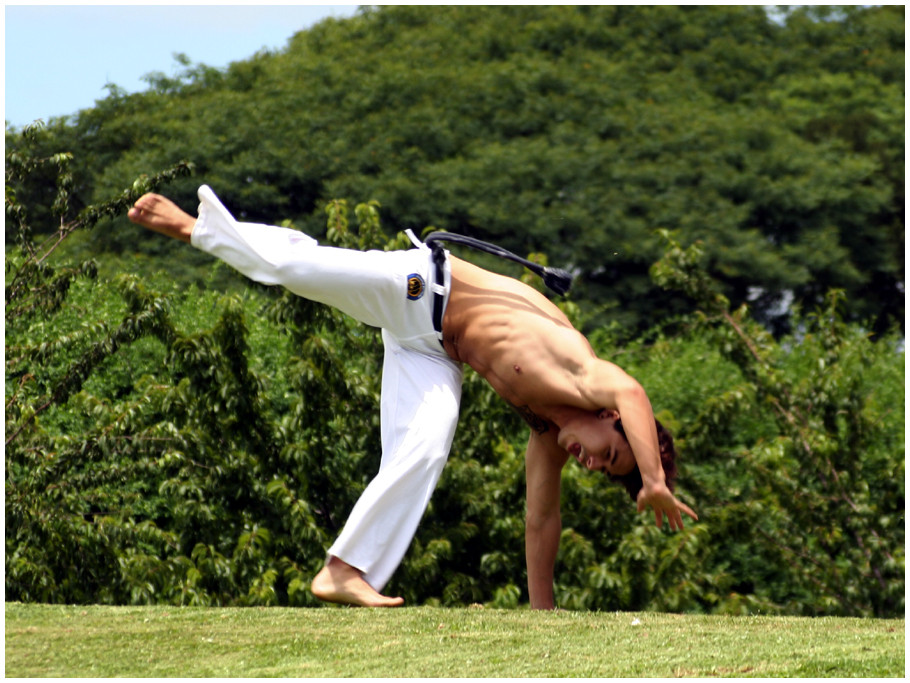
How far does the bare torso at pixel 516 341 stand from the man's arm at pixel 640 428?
10 centimetres

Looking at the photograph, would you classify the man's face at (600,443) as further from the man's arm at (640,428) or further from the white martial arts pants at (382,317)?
the white martial arts pants at (382,317)

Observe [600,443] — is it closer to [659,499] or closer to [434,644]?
[659,499]

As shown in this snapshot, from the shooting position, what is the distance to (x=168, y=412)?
7.56m

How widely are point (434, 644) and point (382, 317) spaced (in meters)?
1.40

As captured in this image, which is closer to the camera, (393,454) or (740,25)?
(393,454)

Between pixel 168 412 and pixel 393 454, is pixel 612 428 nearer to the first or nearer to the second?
pixel 393 454

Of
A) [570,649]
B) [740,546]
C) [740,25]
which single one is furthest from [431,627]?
[740,25]

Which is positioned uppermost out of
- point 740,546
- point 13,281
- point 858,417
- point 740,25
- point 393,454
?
point 740,25

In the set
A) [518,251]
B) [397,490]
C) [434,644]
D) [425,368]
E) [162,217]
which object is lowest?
[518,251]

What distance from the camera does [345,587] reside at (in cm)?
496

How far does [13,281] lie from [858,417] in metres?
5.48

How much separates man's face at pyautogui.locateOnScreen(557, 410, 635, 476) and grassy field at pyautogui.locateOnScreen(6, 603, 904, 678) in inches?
→ 24.0

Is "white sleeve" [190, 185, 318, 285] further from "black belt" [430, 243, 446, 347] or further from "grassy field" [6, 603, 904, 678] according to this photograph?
"grassy field" [6, 603, 904, 678]

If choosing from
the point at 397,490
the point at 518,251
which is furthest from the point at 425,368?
the point at 518,251
